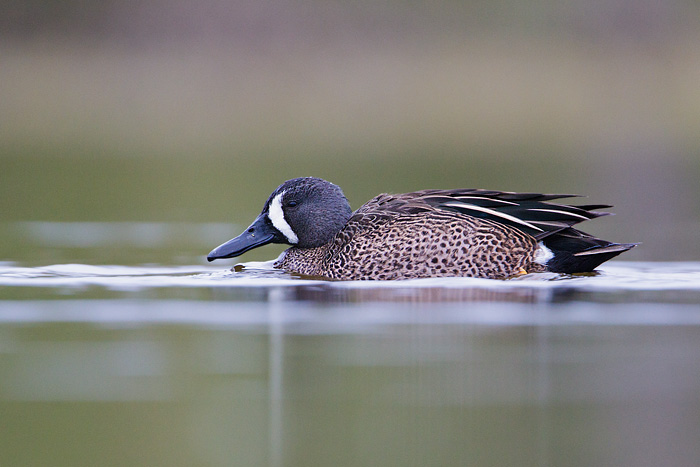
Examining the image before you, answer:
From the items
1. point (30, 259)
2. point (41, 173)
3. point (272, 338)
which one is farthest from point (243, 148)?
point (272, 338)

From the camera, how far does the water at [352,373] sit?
548cm

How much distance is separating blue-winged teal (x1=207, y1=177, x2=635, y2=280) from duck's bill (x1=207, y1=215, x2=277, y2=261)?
0.7 inches

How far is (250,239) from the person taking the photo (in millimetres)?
9828

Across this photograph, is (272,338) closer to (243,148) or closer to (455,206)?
(455,206)

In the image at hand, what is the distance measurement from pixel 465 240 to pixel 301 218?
135 centimetres

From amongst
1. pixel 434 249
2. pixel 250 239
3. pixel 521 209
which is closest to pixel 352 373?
pixel 434 249

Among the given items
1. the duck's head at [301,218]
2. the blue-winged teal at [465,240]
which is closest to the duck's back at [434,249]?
the blue-winged teal at [465,240]

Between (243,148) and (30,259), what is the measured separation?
492 inches

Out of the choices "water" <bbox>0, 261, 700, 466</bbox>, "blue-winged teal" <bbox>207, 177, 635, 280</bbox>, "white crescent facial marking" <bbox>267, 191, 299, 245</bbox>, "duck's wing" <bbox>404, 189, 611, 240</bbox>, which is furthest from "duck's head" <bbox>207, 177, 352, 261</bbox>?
"water" <bbox>0, 261, 700, 466</bbox>

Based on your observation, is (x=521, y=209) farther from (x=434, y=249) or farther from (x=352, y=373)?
(x=352, y=373)

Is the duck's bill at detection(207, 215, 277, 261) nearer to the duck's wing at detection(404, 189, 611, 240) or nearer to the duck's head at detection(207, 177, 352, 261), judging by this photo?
the duck's head at detection(207, 177, 352, 261)

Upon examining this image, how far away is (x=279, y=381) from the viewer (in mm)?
6359

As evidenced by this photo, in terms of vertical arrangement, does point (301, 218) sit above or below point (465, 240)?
above

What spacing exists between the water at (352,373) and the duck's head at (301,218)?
888 mm
